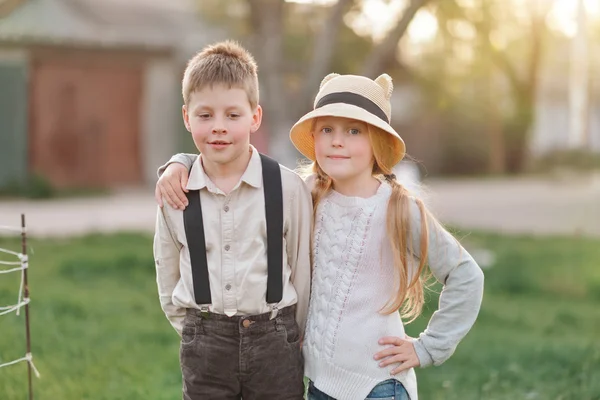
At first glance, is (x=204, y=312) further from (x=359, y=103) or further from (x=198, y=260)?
(x=359, y=103)

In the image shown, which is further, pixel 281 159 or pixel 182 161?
pixel 281 159

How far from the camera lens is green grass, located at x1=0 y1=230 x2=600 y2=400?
4.29 meters

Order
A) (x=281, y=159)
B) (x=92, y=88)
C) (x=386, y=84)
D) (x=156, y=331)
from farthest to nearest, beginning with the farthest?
(x=92, y=88), (x=281, y=159), (x=156, y=331), (x=386, y=84)

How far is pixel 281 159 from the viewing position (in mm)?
7738

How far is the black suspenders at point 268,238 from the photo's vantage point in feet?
8.45

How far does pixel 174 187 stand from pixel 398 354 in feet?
2.81

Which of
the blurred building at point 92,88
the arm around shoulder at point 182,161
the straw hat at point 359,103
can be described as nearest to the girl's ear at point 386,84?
the straw hat at point 359,103

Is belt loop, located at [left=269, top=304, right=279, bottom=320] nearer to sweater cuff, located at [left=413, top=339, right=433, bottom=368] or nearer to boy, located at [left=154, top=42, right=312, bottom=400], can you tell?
boy, located at [left=154, top=42, right=312, bottom=400]

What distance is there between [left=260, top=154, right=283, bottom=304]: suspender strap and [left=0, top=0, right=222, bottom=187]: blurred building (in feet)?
40.7

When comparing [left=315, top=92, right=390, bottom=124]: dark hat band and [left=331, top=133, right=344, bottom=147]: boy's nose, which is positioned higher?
[left=315, top=92, right=390, bottom=124]: dark hat band

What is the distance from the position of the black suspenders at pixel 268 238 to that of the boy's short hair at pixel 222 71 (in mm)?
267

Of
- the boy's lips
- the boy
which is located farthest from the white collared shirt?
the boy's lips

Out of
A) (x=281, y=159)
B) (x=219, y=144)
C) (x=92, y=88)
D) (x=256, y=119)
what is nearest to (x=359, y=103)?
(x=256, y=119)

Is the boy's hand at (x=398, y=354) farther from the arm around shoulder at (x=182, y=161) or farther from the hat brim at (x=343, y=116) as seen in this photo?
the arm around shoulder at (x=182, y=161)
